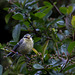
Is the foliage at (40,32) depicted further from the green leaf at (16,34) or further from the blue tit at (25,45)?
the blue tit at (25,45)

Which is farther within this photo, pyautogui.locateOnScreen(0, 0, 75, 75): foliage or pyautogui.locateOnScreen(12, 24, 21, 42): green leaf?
pyautogui.locateOnScreen(12, 24, 21, 42): green leaf

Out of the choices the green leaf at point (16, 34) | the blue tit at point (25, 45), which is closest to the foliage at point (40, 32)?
the green leaf at point (16, 34)

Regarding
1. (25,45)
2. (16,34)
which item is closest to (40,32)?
(16,34)

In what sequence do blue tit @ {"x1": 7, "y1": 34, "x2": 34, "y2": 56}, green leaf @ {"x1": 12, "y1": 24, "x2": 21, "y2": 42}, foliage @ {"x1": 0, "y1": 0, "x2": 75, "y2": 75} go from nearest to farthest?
foliage @ {"x1": 0, "y1": 0, "x2": 75, "y2": 75} < green leaf @ {"x1": 12, "y1": 24, "x2": 21, "y2": 42} < blue tit @ {"x1": 7, "y1": 34, "x2": 34, "y2": 56}

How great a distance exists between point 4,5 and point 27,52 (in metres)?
1.74

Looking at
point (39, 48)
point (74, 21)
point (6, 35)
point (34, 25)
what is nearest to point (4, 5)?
point (6, 35)

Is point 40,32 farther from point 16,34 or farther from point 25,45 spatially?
point 25,45

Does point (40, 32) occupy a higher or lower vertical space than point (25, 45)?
higher

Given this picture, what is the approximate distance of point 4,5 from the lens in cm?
358

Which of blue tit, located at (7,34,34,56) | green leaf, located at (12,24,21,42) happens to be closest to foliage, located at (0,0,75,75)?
green leaf, located at (12,24,21,42)

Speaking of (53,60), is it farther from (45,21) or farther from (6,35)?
(6,35)

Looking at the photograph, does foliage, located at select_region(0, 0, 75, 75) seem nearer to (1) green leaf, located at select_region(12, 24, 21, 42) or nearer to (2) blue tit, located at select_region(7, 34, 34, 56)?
(1) green leaf, located at select_region(12, 24, 21, 42)

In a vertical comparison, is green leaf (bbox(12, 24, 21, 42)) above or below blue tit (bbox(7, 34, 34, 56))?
above

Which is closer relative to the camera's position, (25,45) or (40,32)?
(40,32)
